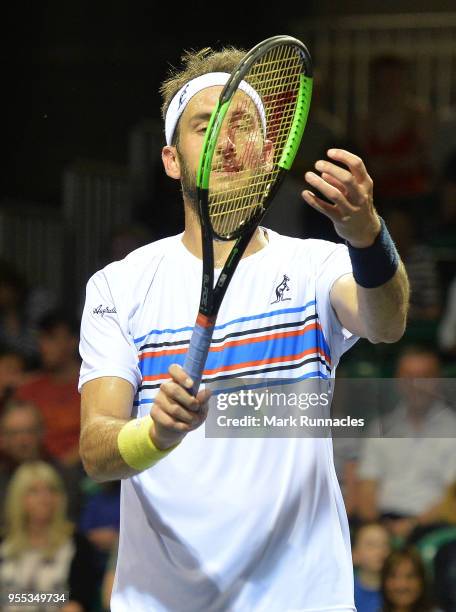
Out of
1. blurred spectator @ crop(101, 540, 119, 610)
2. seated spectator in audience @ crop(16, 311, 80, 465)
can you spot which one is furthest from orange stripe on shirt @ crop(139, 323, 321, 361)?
seated spectator in audience @ crop(16, 311, 80, 465)

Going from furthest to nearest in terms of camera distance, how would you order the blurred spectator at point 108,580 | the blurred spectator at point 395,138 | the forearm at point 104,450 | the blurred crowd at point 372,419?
the blurred spectator at point 395,138
the blurred spectator at point 108,580
the blurred crowd at point 372,419
the forearm at point 104,450

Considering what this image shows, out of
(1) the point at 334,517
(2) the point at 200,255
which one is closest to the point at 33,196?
(2) the point at 200,255

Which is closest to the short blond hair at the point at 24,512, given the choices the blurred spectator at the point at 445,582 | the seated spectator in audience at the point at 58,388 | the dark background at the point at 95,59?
the seated spectator in audience at the point at 58,388

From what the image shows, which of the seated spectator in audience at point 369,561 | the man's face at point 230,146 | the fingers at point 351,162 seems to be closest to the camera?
the fingers at point 351,162

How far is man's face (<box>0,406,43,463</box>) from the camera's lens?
463 cm

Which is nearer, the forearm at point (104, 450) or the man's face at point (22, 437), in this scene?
the forearm at point (104, 450)

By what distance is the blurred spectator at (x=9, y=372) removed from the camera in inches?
194

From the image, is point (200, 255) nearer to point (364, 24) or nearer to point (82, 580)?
point (82, 580)

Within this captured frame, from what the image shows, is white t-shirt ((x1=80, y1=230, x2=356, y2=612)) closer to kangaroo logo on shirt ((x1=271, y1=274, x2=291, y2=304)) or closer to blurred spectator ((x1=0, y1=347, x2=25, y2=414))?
kangaroo logo on shirt ((x1=271, y1=274, x2=291, y2=304))

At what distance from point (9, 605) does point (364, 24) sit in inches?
124

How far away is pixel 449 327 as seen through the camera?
470 cm

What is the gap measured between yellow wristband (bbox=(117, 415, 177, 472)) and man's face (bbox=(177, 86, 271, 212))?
1.64ft

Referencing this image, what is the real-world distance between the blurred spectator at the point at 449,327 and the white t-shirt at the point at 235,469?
207 cm

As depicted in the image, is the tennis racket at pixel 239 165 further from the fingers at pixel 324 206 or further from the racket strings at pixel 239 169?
the fingers at pixel 324 206
